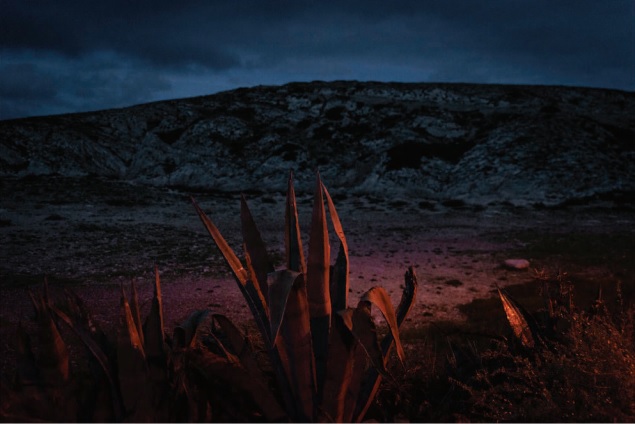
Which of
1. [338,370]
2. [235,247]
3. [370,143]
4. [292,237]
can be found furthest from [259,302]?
[370,143]

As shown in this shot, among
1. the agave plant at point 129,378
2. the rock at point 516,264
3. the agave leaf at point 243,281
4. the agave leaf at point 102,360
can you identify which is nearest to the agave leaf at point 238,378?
the agave plant at point 129,378

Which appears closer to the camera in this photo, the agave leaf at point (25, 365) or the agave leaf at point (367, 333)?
the agave leaf at point (367, 333)

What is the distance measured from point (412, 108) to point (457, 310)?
109 ft

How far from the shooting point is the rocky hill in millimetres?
27625

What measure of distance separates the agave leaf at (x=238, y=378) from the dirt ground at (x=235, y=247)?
11.0ft

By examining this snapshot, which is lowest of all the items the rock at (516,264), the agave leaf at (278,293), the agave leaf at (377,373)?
the rock at (516,264)

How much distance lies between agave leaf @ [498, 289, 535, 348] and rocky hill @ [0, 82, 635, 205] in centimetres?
2331

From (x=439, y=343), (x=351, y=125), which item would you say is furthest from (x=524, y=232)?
(x=351, y=125)

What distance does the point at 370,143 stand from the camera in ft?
112

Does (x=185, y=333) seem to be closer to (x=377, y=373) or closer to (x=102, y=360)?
(x=102, y=360)

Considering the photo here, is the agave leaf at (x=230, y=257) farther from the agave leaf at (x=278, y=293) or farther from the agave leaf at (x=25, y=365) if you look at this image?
the agave leaf at (x=25, y=365)

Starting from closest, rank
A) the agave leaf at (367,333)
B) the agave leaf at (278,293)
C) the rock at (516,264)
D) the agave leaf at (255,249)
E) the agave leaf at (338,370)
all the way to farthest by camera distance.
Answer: the agave leaf at (278,293), the agave leaf at (367,333), the agave leaf at (338,370), the agave leaf at (255,249), the rock at (516,264)

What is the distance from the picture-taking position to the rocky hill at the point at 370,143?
2762cm

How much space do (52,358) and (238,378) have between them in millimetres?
900
